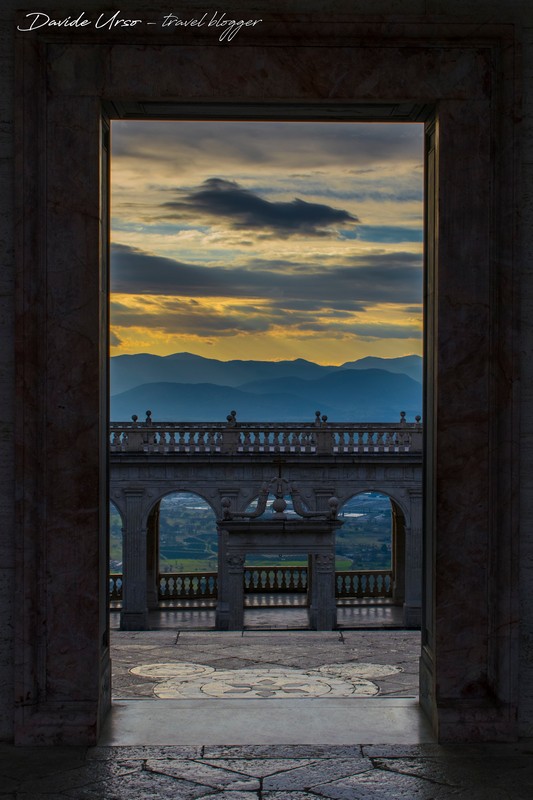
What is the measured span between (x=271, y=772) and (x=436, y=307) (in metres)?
2.74

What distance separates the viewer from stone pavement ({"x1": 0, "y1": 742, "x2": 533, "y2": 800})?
471 cm

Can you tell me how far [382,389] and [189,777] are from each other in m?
103

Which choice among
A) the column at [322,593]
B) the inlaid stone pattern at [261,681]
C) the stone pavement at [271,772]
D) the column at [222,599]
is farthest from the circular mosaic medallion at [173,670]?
the column at [222,599]

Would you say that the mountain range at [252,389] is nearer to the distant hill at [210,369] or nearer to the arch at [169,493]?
the distant hill at [210,369]

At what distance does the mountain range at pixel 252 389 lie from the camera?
100 metres

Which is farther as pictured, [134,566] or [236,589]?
[134,566]

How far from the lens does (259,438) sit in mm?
31047

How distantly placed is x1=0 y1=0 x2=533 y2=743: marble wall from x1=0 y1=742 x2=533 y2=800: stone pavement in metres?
0.26

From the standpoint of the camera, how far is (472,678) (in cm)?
562

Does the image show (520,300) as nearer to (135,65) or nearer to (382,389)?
(135,65)

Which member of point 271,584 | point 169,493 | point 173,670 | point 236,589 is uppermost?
point 169,493

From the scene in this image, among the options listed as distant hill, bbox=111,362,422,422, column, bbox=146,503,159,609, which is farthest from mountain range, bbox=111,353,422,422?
column, bbox=146,503,159,609

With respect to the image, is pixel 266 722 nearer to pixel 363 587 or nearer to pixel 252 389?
pixel 363 587

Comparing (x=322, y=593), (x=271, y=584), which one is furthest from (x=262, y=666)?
(x=271, y=584)
